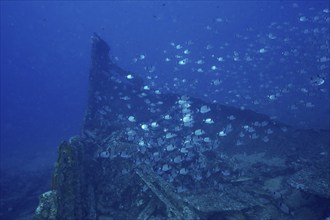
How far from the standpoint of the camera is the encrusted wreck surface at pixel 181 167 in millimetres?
8406

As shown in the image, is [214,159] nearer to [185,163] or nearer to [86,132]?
[185,163]

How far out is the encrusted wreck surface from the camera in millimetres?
8406

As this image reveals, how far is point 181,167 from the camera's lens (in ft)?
37.6

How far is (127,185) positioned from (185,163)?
2.69 m

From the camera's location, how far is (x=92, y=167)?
10656 mm

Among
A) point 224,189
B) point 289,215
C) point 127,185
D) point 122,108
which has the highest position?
point 122,108

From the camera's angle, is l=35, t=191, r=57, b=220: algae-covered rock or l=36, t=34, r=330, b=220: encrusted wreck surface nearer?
l=35, t=191, r=57, b=220: algae-covered rock

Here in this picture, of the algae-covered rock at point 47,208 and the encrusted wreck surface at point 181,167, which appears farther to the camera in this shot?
the encrusted wreck surface at point 181,167

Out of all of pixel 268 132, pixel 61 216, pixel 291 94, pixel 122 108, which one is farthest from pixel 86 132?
pixel 291 94

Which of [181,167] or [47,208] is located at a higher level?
[181,167]

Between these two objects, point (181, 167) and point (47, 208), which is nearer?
point (47, 208)

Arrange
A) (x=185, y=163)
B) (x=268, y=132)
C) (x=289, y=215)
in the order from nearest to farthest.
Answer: (x=289, y=215), (x=185, y=163), (x=268, y=132)

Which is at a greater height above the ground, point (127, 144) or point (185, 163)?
point (127, 144)

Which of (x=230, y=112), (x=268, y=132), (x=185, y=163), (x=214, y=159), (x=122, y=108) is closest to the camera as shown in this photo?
(x=185, y=163)
